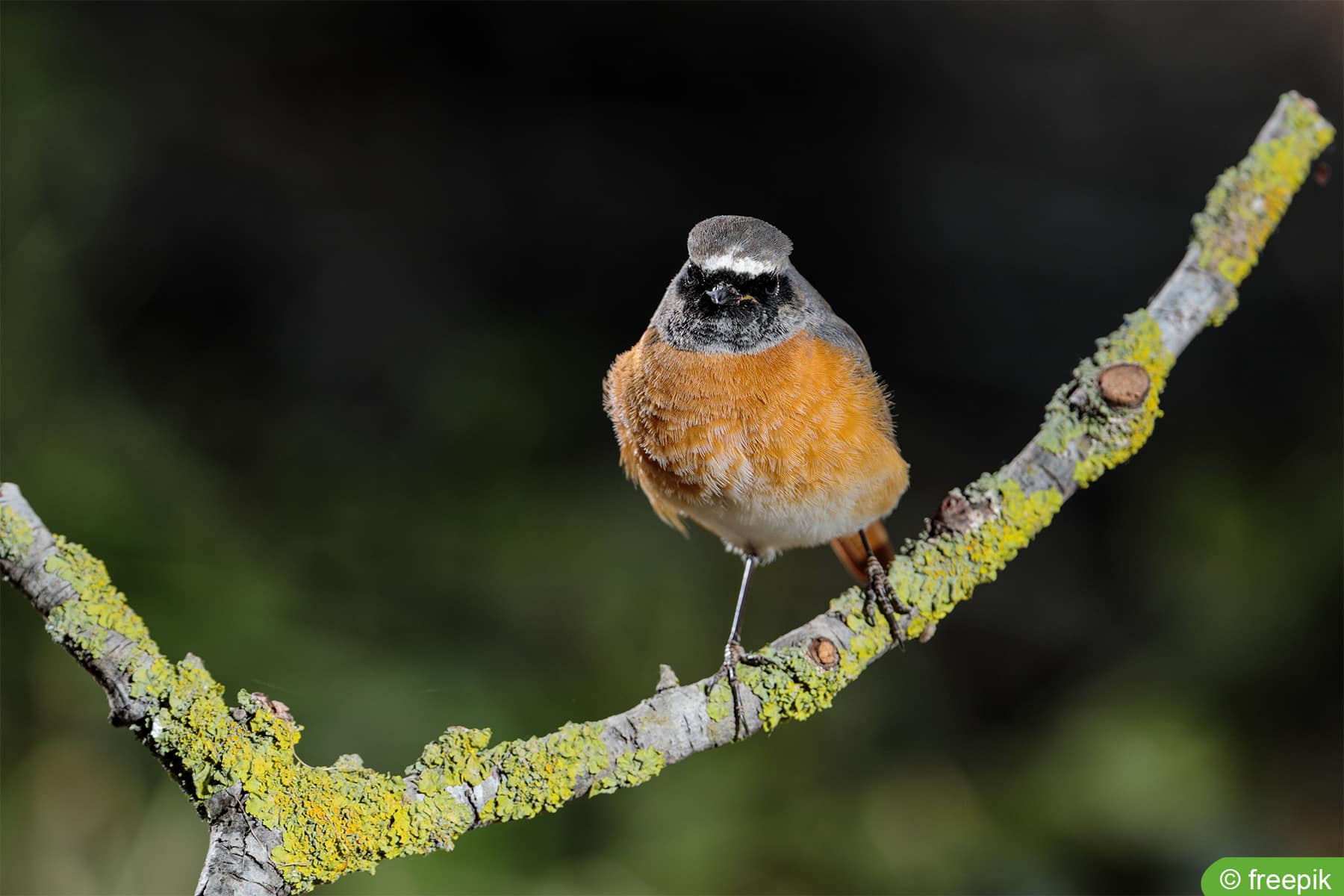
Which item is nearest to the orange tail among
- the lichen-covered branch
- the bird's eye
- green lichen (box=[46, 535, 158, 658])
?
the lichen-covered branch

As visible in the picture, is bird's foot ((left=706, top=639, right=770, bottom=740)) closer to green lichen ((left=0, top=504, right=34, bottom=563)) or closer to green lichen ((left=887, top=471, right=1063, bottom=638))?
green lichen ((left=887, top=471, right=1063, bottom=638))

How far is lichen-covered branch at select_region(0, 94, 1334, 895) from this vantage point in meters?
1.19

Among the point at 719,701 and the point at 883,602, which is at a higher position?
the point at 883,602

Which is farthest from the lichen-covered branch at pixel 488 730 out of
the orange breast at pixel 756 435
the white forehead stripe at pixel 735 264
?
the white forehead stripe at pixel 735 264

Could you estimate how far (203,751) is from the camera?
120 cm

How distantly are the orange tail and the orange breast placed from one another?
18cm

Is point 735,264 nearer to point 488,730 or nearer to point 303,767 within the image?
point 488,730

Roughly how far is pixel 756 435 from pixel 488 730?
0.66m

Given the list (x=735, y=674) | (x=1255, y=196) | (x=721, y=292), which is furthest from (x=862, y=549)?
(x=1255, y=196)

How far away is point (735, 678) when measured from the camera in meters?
1.51

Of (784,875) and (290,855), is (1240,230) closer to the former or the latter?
(784,875)

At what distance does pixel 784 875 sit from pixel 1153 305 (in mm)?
1362

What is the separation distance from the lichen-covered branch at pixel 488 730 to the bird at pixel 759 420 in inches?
3.6

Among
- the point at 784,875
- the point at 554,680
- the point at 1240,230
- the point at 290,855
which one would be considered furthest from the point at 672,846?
the point at 1240,230
